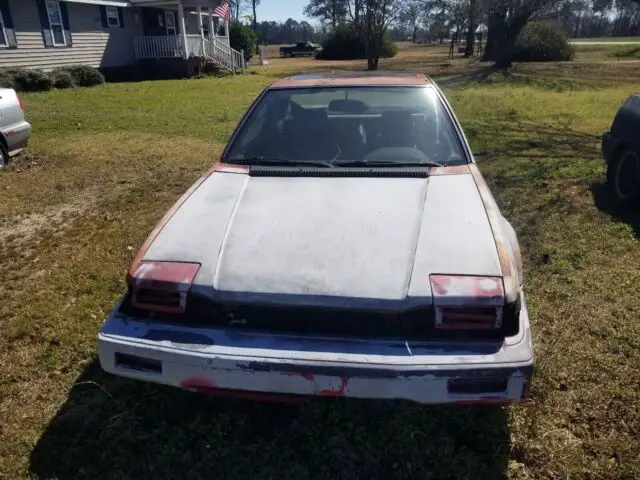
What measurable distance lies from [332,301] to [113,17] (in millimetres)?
23188

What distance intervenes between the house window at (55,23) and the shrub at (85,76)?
1513mm

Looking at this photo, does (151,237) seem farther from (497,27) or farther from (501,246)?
(497,27)

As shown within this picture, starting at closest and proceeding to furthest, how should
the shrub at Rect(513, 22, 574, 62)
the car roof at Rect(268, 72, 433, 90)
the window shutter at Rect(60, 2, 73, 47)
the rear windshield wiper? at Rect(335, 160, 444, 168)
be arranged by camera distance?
the rear windshield wiper? at Rect(335, 160, 444, 168) < the car roof at Rect(268, 72, 433, 90) < the window shutter at Rect(60, 2, 73, 47) < the shrub at Rect(513, 22, 574, 62)

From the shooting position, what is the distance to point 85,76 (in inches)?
720

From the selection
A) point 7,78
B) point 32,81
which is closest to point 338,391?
point 7,78

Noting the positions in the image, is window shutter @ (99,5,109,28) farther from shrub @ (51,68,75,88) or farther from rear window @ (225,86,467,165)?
rear window @ (225,86,467,165)

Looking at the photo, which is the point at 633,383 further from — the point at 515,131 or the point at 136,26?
the point at 136,26

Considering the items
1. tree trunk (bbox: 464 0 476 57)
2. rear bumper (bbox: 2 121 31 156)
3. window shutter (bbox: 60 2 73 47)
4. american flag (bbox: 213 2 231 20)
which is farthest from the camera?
american flag (bbox: 213 2 231 20)

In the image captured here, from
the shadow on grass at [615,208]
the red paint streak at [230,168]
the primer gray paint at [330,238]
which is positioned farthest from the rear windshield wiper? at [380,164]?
the shadow on grass at [615,208]

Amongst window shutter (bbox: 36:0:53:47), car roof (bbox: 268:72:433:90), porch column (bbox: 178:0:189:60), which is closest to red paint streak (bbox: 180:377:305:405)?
car roof (bbox: 268:72:433:90)

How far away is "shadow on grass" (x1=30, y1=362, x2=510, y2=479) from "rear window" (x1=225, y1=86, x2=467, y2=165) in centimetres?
149

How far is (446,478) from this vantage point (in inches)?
87.8

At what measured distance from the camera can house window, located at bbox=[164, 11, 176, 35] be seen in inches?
969

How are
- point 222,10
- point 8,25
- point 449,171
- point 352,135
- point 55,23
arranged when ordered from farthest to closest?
point 222,10 → point 55,23 → point 8,25 → point 352,135 → point 449,171
